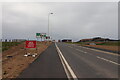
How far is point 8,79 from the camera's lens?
7965 millimetres

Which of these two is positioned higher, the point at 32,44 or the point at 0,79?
the point at 32,44

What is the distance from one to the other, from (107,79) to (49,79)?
8.47 ft

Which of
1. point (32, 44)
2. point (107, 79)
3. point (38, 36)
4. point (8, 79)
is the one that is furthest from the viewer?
point (38, 36)

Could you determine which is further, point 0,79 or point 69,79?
point 0,79

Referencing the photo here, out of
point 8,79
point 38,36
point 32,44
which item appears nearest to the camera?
point 8,79

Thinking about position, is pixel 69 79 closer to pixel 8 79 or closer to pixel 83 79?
pixel 83 79

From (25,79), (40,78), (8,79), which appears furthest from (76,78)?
(8,79)

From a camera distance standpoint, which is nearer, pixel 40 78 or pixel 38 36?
pixel 40 78

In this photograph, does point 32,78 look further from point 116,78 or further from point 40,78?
point 116,78

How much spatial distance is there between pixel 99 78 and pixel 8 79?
4268mm

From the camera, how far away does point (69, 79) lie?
7453mm

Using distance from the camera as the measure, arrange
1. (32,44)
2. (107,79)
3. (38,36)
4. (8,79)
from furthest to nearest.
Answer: (38,36) → (32,44) → (8,79) → (107,79)

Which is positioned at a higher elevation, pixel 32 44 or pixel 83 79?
pixel 32 44

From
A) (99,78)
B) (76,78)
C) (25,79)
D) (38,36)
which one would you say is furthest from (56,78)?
(38,36)
